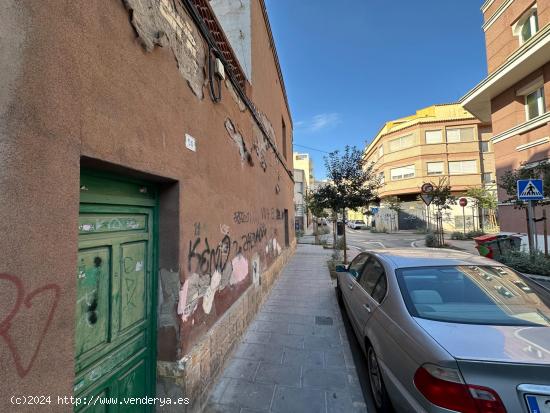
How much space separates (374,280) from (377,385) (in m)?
1.10

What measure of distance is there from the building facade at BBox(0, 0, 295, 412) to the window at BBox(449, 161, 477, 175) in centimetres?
3375

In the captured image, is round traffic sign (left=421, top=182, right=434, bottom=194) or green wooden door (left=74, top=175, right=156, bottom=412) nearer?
green wooden door (left=74, top=175, right=156, bottom=412)

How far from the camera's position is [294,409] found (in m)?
2.62

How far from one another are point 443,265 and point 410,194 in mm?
32756

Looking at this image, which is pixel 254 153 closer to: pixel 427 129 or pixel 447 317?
pixel 447 317

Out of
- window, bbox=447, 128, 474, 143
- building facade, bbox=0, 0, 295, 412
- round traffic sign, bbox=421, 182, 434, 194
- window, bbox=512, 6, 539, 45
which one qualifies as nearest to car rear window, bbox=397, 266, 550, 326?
building facade, bbox=0, 0, 295, 412

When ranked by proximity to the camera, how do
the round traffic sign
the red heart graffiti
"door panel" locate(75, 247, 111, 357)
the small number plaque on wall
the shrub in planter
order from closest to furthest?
the red heart graffiti
"door panel" locate(75, 247, 111, 357)
the small number plaque on wall
the shrub in planter
the round traffic sign

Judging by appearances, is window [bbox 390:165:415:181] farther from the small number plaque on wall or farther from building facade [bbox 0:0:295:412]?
the small number plaque on wall

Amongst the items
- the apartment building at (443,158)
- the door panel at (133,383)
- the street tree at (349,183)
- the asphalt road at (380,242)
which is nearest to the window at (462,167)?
the apartment building at (443,158)

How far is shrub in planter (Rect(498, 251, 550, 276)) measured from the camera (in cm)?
673

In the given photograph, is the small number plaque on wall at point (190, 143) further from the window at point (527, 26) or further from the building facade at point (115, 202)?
the window at point (527, 26)

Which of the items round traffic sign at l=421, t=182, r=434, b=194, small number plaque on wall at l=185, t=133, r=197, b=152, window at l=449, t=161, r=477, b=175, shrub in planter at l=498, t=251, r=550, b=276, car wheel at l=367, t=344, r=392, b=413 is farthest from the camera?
window at l=449, t=161, r=477, b=175

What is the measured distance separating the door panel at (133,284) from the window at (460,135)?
118 feet

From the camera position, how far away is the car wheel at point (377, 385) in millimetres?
2408
